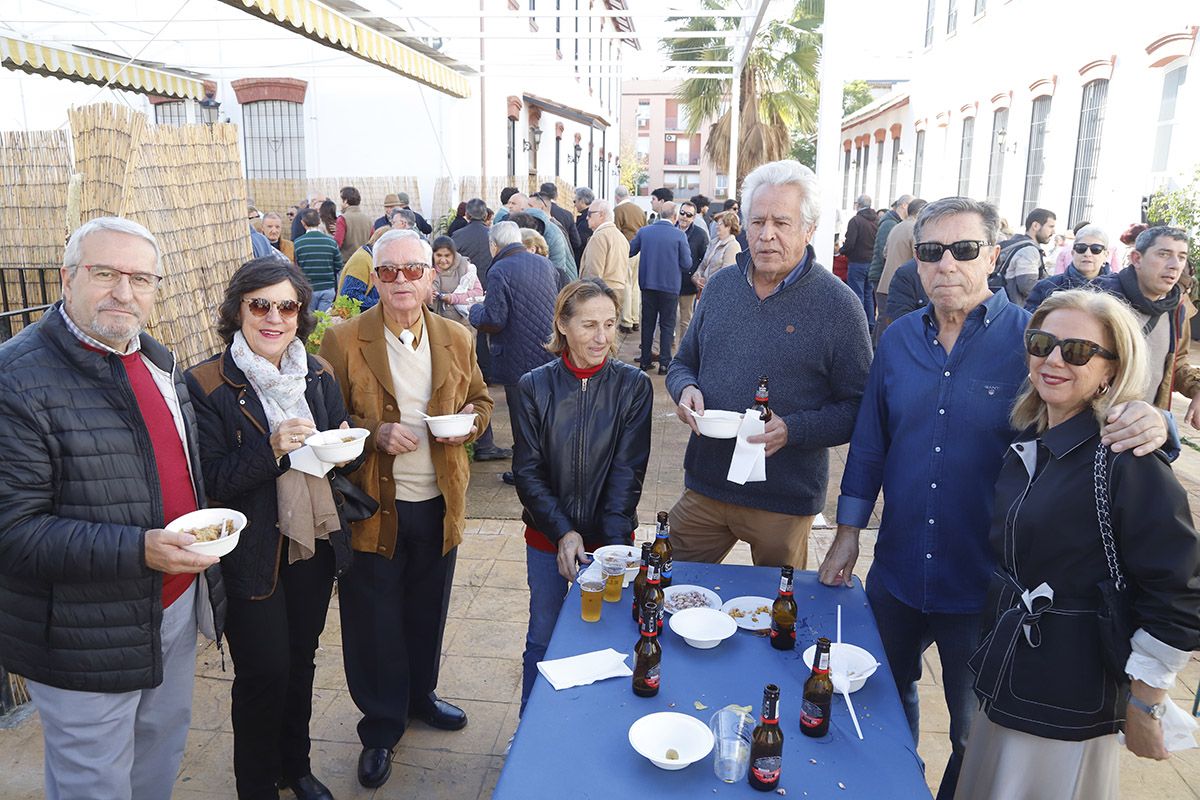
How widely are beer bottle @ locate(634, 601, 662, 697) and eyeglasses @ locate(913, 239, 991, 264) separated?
1.48 m

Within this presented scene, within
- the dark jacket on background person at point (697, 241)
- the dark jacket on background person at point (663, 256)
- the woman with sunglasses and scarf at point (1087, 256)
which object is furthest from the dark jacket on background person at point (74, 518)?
the dark jacket on background person at point (697, 241)

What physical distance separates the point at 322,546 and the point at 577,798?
61.9 inches

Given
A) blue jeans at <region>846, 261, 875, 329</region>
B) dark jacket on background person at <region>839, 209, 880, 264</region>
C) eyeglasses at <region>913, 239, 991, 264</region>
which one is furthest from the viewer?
blue jeans at <region>846, 261, 875, 329</region>

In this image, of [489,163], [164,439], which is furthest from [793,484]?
[489,163]

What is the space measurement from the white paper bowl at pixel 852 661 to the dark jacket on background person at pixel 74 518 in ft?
6.30

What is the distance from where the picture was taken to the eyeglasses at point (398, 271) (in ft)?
10.4

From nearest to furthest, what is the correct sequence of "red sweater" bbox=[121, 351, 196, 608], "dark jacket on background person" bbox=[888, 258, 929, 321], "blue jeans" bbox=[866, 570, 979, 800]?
"red sweater" bbox=[121, 351, 196, 608] < "blue jeans" bbox=[866, 570, 979, 800] < "dark jacket on background person" bbox=[888, 258, 929, 321]

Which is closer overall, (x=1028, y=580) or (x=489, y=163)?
(x=1028, y=580)

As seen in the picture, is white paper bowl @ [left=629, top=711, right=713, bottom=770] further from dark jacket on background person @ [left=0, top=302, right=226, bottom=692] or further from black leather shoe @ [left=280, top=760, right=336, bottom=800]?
black leather shoe @ [left=280, top=760, right=336, bottom=800]

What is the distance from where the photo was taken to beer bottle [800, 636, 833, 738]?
207cm

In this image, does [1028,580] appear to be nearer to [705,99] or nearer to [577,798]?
[577,798]

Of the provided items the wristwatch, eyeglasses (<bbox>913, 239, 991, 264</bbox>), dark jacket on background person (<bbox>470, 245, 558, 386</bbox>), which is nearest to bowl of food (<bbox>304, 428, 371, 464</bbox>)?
eyeglasses (<bbox>913, 239, 991, 264</bbox>)

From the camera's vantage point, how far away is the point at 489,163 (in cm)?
1755

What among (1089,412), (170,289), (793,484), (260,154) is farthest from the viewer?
(260,154)
